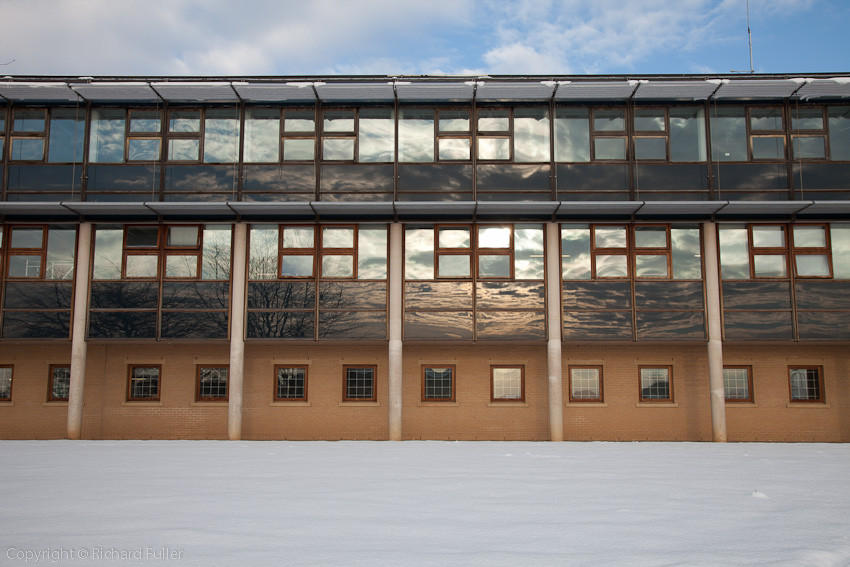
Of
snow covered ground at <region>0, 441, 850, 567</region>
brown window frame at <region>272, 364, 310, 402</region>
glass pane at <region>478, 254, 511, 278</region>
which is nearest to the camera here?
snow covered ground at <region>0, 441, 850, 567</region>

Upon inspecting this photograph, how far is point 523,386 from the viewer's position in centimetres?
1919

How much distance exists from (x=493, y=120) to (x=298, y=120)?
5.62 meters

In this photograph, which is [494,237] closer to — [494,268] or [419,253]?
[494,268]

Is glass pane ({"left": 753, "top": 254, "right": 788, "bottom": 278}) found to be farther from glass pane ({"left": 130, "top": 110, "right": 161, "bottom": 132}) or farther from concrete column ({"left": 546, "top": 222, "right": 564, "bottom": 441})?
glass pane ({"left": 130, "top": 110, "right": 161, "bottom": 132})

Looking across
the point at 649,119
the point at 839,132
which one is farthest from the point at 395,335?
the point at 839,132

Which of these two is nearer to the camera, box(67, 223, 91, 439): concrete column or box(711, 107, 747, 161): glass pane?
box(67, 223, 91, 439): concrete column

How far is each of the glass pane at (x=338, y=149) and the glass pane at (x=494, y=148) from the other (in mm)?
3712

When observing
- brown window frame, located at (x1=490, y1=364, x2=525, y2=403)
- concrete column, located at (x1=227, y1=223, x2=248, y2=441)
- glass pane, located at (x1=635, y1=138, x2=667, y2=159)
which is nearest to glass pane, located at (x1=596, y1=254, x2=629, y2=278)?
glass pane, located at (x1=635, y1=138, x2=667, y2=159)

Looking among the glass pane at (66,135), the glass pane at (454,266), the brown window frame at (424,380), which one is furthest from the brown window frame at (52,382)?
the glass pane at (454,266)

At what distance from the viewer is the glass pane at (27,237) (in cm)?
1945

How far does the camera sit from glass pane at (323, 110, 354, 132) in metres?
19.5

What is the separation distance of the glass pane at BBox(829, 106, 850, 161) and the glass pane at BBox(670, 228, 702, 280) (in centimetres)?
454

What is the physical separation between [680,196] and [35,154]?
1840 centimetres

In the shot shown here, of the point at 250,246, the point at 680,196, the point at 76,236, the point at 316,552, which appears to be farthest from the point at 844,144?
the point at 76,236
